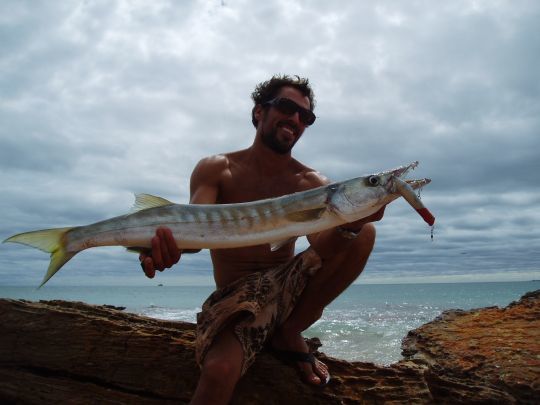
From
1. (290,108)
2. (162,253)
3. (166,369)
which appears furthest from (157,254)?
(290,108)

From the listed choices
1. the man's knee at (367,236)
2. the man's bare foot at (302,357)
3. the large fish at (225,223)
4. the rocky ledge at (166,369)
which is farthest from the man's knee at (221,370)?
the man's knee at (367,236)

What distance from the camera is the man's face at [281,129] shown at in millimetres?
4805

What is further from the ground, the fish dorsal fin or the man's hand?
the fish dorsal fin

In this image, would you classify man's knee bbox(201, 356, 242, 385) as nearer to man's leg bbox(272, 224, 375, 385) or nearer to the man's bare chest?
man's leg bbox(272, 224, 375, 385)

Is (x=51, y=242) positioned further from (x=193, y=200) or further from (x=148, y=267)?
(x=193, y=200)

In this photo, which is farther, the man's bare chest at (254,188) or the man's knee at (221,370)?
the man's bare chest at (254,188)

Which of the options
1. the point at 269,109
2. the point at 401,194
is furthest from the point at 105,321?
the point at 401,194

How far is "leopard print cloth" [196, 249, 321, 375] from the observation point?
3.39 meters

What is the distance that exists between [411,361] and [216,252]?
2.37 m

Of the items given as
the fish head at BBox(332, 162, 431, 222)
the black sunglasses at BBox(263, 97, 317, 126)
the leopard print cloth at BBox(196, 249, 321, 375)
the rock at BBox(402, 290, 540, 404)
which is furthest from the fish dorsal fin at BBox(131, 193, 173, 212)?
the rock at BBox(402, 290, 540, 404)

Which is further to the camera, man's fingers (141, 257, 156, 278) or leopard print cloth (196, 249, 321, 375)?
leopard print cloth (196, 249, 321, 375)

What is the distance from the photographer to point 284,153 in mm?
4848

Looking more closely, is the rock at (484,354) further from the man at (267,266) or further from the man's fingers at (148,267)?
the man's fingers at (148,267)

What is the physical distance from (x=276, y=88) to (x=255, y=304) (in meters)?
2.90
